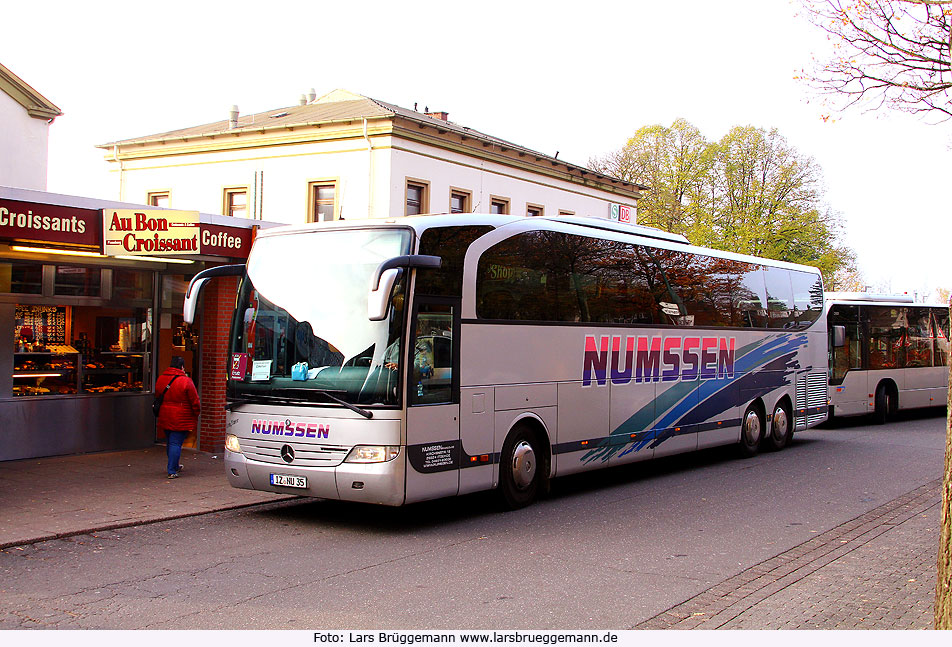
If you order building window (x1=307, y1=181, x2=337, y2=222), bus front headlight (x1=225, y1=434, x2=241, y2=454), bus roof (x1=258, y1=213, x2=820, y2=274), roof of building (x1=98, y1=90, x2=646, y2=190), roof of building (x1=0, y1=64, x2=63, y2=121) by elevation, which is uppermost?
roof of building (x1=98, y1=90, x2=646, y2=190)

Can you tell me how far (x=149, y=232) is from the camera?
1252 cm

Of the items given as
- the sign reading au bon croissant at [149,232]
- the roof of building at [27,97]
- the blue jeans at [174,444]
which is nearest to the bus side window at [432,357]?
the blue jeans at [174,444]

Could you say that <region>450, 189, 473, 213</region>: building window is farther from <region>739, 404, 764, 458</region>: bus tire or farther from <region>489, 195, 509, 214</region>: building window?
<region>739, 404, 764, 458</region>: bus tire

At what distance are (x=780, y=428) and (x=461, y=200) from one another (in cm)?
1874

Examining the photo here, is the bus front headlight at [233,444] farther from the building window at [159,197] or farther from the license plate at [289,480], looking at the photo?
the building window at [159,197]

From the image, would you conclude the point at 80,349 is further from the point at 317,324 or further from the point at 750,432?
the point at 750,432

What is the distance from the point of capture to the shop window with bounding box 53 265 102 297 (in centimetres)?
1381

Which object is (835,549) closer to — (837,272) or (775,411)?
(775,411)

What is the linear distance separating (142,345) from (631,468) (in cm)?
817

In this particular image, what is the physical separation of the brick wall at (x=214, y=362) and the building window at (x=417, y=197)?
56.5 ft

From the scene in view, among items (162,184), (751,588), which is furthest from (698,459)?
(162,184)

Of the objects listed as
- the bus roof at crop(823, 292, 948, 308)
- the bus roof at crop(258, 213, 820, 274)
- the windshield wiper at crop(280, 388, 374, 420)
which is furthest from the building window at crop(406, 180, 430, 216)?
the windshield wiper at crop(280, 388, 374, 420)

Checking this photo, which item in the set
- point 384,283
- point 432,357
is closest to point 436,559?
point 432,357

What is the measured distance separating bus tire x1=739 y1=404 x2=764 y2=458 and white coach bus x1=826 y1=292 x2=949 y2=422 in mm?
5663
